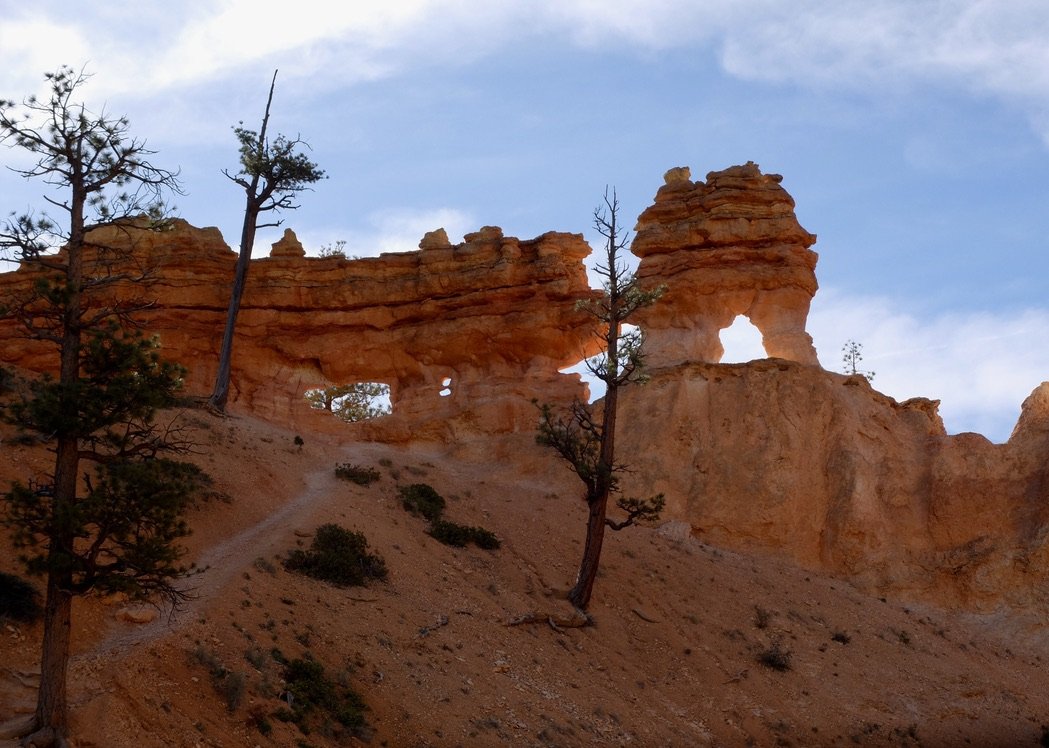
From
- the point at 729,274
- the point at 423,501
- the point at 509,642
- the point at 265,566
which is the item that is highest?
the point at 729,274

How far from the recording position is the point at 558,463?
111 ft

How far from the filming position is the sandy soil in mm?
16172

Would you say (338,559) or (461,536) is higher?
(461,536)

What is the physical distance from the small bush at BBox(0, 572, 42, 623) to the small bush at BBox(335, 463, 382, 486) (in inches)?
512

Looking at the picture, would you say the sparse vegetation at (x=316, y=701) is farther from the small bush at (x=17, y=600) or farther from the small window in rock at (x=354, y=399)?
the small window in rock at (x=354, y=399)

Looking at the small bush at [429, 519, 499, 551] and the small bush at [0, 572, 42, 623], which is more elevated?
the small bush at [429, 519, 499, 551]

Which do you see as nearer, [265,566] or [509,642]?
[265,566]

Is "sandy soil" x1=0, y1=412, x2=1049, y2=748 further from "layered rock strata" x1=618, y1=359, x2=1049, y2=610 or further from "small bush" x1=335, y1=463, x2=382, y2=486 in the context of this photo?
"layered rock strata" x1=618, y1=359, x2=1049, y2=610

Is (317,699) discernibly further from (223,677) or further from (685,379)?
(685,379)

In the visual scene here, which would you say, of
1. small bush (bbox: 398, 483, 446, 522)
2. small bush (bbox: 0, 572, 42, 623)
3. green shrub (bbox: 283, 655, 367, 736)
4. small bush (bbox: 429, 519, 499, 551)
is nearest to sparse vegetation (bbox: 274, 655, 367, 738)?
green shrub (bbox: 283, 655, 367, 736)

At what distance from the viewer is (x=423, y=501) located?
2889 cm

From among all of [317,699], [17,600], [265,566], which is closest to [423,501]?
[265,566]

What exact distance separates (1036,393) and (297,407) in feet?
82.5

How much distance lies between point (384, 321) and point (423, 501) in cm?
1317
